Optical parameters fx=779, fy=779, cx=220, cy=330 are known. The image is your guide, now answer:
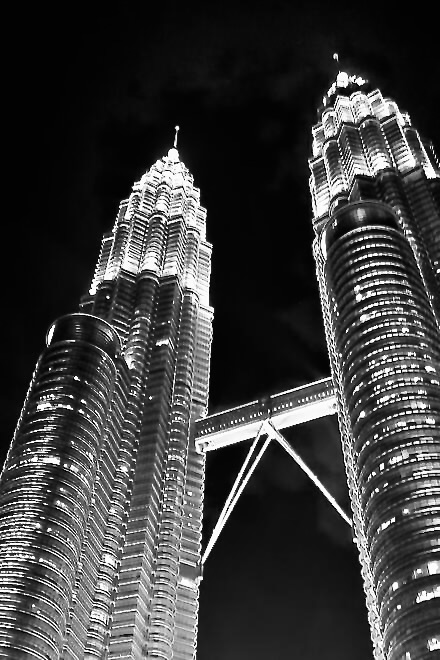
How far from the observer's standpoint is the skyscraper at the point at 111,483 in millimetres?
74062

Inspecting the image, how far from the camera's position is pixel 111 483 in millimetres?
92312

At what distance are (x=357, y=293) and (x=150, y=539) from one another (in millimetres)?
37093

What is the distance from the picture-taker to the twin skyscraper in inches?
2672

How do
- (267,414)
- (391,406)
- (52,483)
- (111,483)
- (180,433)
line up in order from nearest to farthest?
(391,406), (52,483), (111,483), (267,414), (180,433)

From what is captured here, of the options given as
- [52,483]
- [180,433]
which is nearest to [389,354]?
[180,433]

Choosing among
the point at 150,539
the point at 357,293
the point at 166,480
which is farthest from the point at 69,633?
the point at 357,293

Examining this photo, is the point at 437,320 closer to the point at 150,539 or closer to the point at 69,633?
the point at 150,539

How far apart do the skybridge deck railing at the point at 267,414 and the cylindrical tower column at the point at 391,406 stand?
11.1 m

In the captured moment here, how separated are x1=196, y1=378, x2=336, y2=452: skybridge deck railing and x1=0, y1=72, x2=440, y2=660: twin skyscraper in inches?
114

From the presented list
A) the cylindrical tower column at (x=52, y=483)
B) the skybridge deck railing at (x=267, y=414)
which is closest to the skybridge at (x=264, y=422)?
the skybridge deck railing at (x=267, y=414)

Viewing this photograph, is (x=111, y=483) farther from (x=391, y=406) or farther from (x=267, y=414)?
(x=391, y=406)

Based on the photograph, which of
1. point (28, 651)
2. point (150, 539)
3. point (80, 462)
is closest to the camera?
point (28, 651)

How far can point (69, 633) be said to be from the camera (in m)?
76.6

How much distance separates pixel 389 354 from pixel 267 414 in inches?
1032
